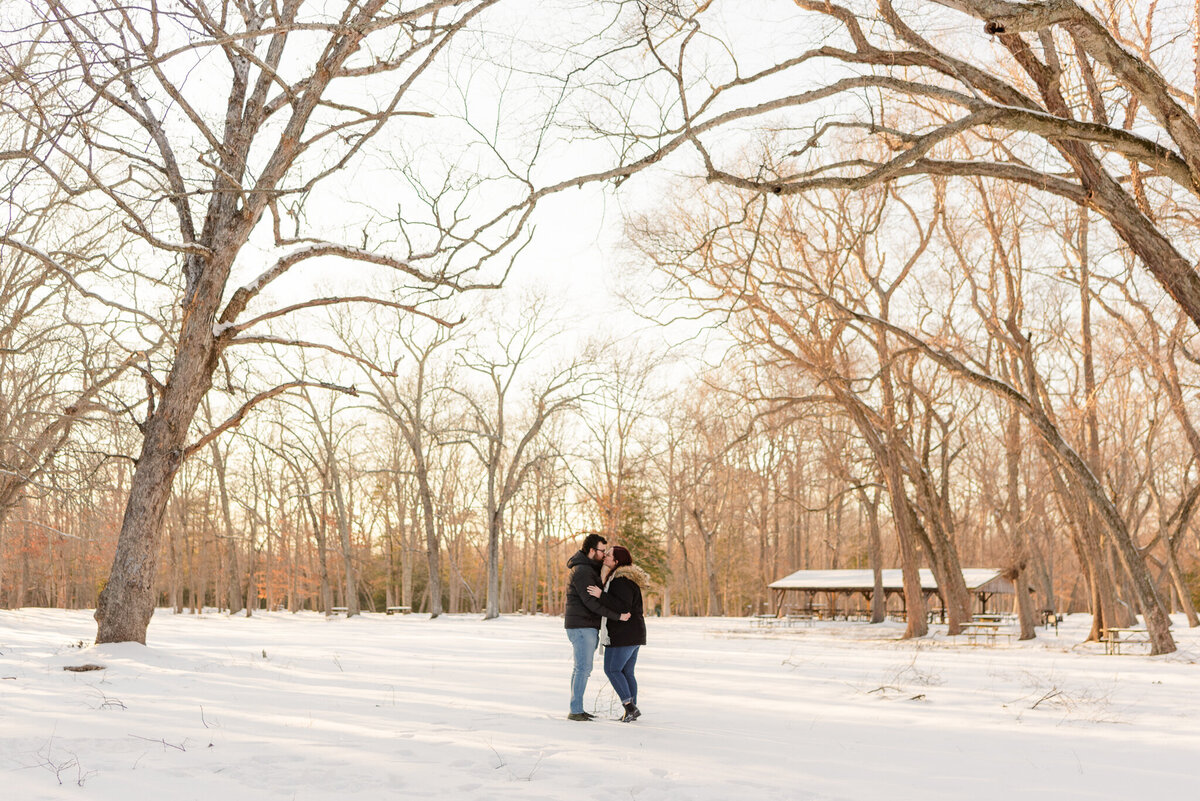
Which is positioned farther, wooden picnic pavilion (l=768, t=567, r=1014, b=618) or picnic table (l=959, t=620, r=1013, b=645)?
wooden picnic pavilion (l=768, t=567, r=1014, b=618)

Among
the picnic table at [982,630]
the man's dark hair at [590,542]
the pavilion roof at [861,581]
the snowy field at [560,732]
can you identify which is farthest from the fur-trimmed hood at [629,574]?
the pavilion roof at [861,581]

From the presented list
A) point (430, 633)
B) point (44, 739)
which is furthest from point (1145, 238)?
point (430, 633)

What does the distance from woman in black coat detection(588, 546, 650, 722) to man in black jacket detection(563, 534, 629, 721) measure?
7 cm

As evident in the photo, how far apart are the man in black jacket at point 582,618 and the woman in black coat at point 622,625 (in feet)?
0.24

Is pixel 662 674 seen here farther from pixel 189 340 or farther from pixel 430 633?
pixel 430 633

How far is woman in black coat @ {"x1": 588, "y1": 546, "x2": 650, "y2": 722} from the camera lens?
7.66 metres

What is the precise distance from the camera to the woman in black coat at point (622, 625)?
766 centimetres

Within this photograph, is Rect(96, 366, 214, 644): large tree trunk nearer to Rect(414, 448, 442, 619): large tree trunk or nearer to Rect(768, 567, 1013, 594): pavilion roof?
Rect(414, 448, 442, 619): large tree trunk

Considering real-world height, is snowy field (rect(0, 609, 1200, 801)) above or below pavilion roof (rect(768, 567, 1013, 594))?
above

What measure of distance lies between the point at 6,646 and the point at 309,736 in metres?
10.1

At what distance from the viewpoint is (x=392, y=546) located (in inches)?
2143

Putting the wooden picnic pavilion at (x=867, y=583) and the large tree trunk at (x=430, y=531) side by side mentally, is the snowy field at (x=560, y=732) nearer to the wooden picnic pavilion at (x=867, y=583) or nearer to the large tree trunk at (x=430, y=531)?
the large tree trunk at (x=430, y=531)

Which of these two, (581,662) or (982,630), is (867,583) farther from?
(581,662)

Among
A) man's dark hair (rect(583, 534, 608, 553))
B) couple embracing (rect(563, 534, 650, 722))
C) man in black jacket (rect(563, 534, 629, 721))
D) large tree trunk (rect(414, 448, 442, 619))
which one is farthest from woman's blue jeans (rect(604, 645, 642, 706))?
large tree trunk (rect(414, 448, 442, 619))
